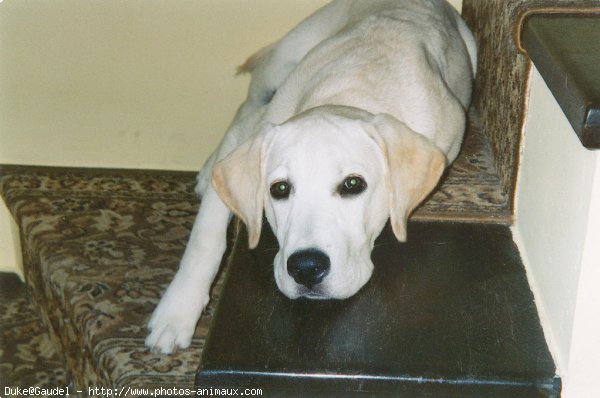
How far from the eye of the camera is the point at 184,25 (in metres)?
3.42

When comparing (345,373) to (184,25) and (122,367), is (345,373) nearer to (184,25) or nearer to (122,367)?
(122,367)

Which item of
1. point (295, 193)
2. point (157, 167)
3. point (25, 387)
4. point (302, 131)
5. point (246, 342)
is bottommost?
point (25, 387)

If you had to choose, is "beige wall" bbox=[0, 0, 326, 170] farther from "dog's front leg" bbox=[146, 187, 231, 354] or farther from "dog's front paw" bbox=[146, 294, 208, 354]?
"dog's front paw" bbox=[146, 294, 208, 354]

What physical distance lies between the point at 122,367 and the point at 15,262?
67.4 inches

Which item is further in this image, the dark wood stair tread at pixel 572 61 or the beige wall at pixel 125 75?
the beige wall at pixel 125 75

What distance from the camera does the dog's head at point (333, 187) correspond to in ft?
5.80

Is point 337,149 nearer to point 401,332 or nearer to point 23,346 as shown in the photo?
point 401,332

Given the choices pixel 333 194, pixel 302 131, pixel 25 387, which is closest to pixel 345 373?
pixel 333 194

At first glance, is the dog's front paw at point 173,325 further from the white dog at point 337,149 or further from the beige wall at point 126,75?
the beige wall at point 126,75

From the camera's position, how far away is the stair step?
60.4 inches

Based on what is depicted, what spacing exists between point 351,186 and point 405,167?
0.51ft

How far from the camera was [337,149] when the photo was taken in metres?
1.85

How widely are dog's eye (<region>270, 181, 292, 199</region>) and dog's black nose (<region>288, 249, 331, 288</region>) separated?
207 mm

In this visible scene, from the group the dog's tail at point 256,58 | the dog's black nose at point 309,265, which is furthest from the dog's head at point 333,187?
the dog's tail at point 256,58
